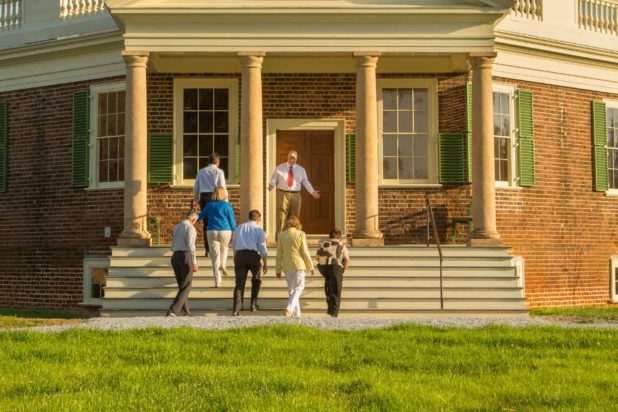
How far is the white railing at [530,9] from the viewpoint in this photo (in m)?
20.4

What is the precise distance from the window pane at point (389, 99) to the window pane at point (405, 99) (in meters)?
0.12

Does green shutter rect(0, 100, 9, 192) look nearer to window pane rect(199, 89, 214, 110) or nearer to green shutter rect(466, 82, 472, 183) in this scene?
window pane rect(199, 89, 214, 110)

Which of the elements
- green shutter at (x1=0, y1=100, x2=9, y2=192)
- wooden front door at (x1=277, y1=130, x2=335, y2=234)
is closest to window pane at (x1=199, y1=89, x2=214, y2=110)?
wooden front door at (x1=277, y1=130, x2=335, y2=234)

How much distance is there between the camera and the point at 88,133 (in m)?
20.1

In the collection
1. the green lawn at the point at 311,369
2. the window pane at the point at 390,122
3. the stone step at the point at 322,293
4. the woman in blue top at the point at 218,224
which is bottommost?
the green lawn at the point at 311,369

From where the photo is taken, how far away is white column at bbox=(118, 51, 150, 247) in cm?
1697

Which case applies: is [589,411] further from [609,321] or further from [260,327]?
[609,321]

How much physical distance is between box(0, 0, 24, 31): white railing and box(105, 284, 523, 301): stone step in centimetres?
863

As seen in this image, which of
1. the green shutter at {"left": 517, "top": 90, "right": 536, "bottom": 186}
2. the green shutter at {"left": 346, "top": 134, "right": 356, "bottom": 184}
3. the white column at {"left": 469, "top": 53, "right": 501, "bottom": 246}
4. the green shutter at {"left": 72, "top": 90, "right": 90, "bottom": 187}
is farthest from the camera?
the green shutter at {"left": 72, "top": 90, "right": 90, "bottom": 187}

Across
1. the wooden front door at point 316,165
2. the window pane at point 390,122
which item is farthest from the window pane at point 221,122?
the window pane at point 390,122

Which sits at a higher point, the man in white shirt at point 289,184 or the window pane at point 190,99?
the window pane at point 190,99

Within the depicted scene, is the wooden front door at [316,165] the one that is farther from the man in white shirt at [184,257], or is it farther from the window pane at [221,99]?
the man in white shirt at [184,257]

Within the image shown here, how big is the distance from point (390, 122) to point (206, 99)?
3801 millimetres

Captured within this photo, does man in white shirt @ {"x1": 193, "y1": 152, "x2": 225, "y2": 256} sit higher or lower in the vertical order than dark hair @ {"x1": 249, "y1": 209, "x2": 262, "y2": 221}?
higher
